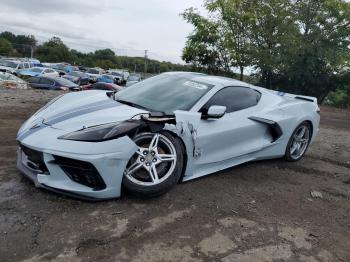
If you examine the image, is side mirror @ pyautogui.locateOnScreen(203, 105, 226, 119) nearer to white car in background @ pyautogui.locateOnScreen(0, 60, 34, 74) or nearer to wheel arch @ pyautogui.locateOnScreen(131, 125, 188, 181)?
wheel arch @ pyautogui.locateOnScreen(131, 125, 188, 181)

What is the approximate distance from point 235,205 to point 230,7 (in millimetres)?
13067

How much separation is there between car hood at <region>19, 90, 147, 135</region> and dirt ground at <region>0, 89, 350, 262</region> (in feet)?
2.15

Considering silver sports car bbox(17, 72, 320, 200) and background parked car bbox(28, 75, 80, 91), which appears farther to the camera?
background parked car bbox(28, 75, 80, 91)

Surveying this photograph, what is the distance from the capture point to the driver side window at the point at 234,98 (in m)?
4.78

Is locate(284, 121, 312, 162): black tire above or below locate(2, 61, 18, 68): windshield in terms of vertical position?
above

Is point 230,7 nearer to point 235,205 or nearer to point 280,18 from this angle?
point 280,18

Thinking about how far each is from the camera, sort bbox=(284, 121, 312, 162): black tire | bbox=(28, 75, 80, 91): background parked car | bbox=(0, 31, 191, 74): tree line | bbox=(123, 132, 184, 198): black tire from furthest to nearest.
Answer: bbox=(0, 31, 191, 74): tree line, bbox=(28, 75, 80, 91): background parked car, bbox=(284, 121, 312, 162): black tire, bbox=(123, 132, 184, 198): black tire

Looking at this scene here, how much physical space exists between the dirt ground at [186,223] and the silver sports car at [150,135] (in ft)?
0.62

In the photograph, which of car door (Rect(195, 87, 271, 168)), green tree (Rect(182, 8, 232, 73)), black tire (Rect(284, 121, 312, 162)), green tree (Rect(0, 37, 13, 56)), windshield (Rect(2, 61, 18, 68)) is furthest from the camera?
green tree (Rect(0, 37, 13, 56))

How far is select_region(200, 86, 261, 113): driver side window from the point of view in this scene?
4781 millimetres

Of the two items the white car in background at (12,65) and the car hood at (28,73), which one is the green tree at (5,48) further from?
the car hood at (28,73)

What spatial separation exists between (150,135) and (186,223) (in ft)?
3.03

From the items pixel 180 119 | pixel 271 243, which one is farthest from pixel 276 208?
pixel 180 119

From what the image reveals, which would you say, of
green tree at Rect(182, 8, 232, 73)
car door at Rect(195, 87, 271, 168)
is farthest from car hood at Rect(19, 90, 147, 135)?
green tree at Rect(182, 8, 232, 73)
